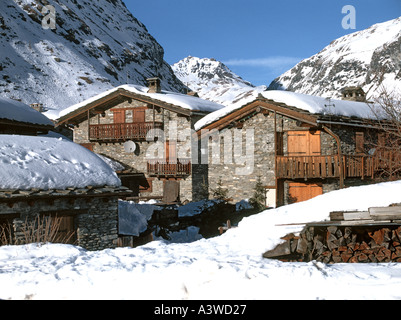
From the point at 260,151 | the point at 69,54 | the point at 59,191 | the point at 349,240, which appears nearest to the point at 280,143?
the point at 260,151

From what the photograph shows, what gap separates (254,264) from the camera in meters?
5.66

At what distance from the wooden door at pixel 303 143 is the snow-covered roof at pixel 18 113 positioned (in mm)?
11445

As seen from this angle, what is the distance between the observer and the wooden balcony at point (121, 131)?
2509 cm

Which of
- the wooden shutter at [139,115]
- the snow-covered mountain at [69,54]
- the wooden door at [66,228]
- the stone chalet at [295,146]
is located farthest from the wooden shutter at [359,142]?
the snow-covered mountain at [69,54]

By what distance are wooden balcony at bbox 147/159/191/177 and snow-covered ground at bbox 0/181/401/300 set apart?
659 inches

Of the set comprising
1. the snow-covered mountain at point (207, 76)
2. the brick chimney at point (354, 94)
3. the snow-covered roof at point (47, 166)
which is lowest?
the snow-covered roof at point (47, 166)

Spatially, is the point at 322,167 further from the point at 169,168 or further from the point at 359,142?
the point at 169,168

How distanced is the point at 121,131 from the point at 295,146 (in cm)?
1162

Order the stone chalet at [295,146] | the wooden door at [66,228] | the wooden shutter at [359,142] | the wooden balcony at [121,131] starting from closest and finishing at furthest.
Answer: the wooden door at [66,228], the stone chalet at [295,146], the wooden shutter at [359,142], the wooden balcony at [121,131]

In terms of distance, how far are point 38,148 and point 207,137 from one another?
10865 millimetres

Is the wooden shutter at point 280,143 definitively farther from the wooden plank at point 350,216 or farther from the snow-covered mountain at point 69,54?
the snow-covered mountain at point 69,54
